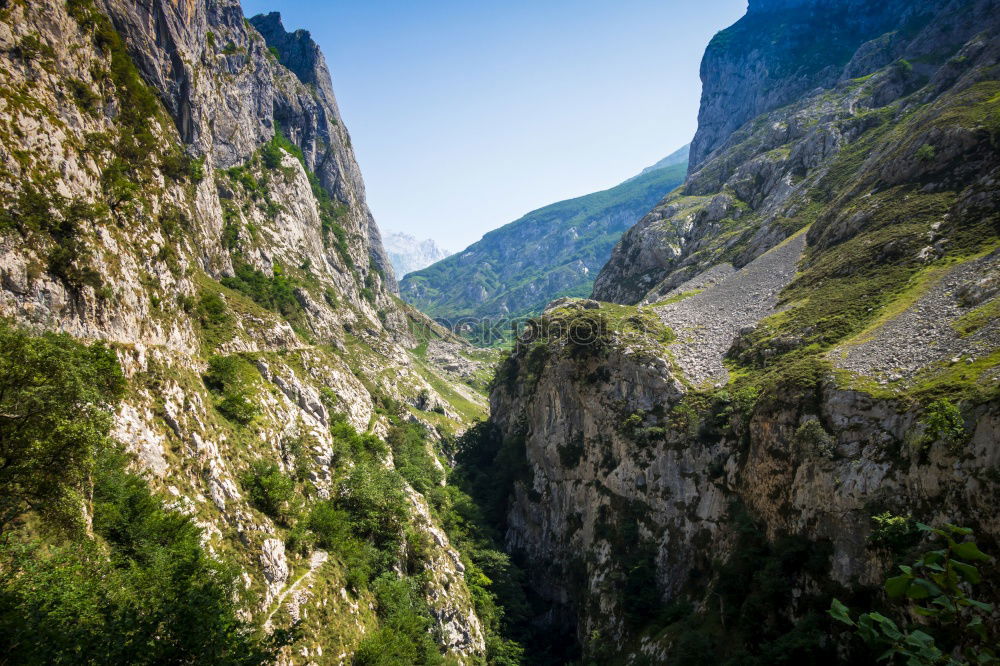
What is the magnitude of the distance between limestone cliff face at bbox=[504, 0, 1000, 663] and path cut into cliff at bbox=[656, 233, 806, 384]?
0.39 metres

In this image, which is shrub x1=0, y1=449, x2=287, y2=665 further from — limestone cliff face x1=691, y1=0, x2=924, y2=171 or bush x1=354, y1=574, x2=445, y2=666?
limestone cliff face x1=691, y1=0, x2=924, y2=171

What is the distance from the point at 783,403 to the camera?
3256 cm

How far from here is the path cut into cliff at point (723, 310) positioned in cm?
4866

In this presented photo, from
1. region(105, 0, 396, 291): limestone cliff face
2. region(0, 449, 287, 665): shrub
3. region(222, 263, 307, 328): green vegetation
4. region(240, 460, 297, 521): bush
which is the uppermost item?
region(105, 0, 396, 291): limestone cliff face

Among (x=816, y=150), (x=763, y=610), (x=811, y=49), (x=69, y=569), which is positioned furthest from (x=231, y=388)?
(x=811, y=49)

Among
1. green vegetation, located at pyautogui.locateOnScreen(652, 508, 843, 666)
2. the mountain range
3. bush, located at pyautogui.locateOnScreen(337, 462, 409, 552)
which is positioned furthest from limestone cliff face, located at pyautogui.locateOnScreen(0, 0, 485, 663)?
green vegetation, located at pyautogui.locateOnScreen(652, 508, 843, 666)

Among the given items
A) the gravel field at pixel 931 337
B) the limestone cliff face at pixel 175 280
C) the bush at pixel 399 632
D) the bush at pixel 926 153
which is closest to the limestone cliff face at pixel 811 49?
the bush at pixel 926 153

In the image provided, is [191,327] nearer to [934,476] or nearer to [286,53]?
[934,476]

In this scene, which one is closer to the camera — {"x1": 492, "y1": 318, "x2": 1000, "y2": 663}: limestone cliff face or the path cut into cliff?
{"x1": 492, "y1": 318, "x2": 1000, "y2": 663}: limestone cliff face

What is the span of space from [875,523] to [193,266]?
61262 millimetres

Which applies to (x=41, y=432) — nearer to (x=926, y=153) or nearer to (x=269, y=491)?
(x=269, y=491)

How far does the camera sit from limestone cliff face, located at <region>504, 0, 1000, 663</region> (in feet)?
80.2

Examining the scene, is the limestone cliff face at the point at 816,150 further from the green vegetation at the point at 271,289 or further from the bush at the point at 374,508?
the green vegetation at the point at 271,289

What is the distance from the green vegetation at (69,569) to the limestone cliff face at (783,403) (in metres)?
26.1
